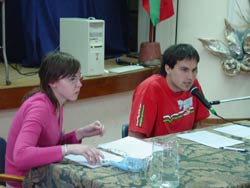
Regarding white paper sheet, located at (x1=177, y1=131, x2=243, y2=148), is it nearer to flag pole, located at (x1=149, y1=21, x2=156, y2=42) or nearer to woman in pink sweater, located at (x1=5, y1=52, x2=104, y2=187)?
woman in pink sweater, located at (x1=5, y1=52, x2=104, y2=187)

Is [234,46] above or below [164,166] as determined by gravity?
above

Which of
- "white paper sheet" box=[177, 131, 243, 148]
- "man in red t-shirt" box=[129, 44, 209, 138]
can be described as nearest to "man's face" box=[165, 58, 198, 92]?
"man in red t-shirt" box=[129, 44, 209, 138]

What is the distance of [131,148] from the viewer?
1893 mm

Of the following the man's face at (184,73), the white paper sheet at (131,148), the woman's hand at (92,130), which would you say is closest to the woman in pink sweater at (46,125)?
the woman's hand at (92,130)

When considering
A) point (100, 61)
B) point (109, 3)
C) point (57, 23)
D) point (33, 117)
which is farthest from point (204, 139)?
point (109, 3)

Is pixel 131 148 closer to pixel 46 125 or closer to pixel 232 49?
pixel 46 125

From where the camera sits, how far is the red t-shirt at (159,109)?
230 centimetres

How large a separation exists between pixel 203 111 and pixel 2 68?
2.04 meters

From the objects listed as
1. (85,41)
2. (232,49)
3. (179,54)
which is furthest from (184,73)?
(232,49)

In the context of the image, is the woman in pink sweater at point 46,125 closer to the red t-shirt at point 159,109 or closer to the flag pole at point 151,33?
the red t-shirt at point 159,109

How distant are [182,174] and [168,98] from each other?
0.77 m

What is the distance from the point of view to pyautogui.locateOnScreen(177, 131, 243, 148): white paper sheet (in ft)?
6.60

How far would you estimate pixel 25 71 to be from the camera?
3.84m

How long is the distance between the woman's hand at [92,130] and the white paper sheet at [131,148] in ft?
0.35
